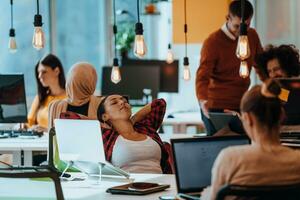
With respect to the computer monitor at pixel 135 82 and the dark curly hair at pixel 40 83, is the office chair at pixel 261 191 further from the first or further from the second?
the computer monitor at pixel 135 82

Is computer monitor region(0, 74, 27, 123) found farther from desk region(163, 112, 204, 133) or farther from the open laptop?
the open laptop

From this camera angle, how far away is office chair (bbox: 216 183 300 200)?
7.73 feet

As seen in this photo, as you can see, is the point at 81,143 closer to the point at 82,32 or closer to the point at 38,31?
the point at 38,31

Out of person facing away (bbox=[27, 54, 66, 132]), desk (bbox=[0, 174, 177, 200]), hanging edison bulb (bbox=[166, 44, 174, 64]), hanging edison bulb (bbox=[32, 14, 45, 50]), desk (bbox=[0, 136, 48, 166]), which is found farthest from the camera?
hanging edison bulb (bbox=[166, 44, 174, 64])

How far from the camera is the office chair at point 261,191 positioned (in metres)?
2.36

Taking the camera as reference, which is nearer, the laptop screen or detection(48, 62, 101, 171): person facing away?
the laptop screen

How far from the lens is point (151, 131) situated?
14.4ft

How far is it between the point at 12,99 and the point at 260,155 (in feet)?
11.9

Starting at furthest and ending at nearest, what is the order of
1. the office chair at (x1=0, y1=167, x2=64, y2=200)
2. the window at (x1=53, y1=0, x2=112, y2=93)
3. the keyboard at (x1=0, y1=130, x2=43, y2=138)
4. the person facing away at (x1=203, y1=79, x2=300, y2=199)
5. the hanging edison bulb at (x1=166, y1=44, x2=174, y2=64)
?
the window at (x1=53, y1=0, x2=112, y2=93), the hanging edison bulb at (x1=166, y1=44, x2=174, y2=64), the keyboard at (x1=0, y1=130, x2=43, y2=138), the office chair at (x1=0, y1=167, x2=64, y2=200), the person facing away at (x1=203, y1=79, x2=300, y2=199)

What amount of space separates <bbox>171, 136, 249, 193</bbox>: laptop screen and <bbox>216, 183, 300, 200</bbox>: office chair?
65cm

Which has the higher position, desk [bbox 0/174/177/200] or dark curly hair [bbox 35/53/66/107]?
dark curly hair [bbox 35/53/66/107]

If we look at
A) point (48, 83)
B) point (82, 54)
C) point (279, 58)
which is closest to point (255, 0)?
point (82, 54)

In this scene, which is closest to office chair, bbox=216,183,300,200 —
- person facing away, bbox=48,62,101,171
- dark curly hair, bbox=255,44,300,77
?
dark curly hair, bbox=255,44,300,77

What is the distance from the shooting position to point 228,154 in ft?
8.43
